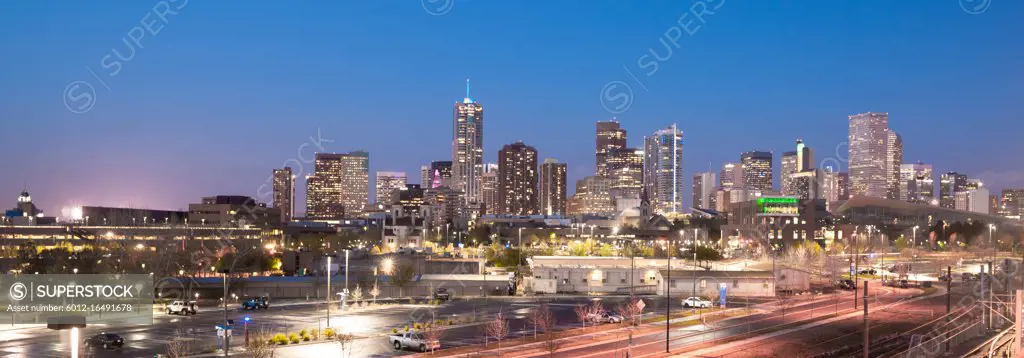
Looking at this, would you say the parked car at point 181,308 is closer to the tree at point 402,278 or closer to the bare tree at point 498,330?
the tree at point 402,278

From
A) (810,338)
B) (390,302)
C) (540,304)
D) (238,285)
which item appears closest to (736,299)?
(540,304)

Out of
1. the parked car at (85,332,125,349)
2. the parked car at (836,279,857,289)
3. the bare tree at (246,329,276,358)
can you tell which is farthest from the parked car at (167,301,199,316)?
the parked car at (836,279,857,289)

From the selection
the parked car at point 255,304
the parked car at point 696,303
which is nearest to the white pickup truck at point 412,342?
the parked car at point 255,304

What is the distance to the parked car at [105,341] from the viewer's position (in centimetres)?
3441

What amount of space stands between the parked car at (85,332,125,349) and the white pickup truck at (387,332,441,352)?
1037 centimetres

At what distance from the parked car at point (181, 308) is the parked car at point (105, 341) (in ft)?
41.8

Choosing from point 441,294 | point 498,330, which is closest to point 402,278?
point 441,294

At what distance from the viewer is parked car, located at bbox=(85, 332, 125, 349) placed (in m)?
34.4

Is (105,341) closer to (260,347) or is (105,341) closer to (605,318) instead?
(260,347)

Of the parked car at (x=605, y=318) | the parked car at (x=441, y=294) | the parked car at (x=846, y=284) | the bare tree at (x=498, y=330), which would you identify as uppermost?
the bare tree at (x=498, y=330)

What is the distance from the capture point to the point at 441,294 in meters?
58.7

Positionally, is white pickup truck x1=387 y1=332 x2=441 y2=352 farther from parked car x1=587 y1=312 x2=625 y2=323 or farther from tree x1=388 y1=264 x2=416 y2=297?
tree x1=388 y1=264 x2=416 y2=297

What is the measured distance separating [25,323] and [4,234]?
3293 inches

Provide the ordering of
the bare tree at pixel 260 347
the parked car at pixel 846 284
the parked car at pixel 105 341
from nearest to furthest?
1. the bare tree at pixel 260 347
2. the parked car at pixel 105 341
3. the parked car at pixel 846 284
